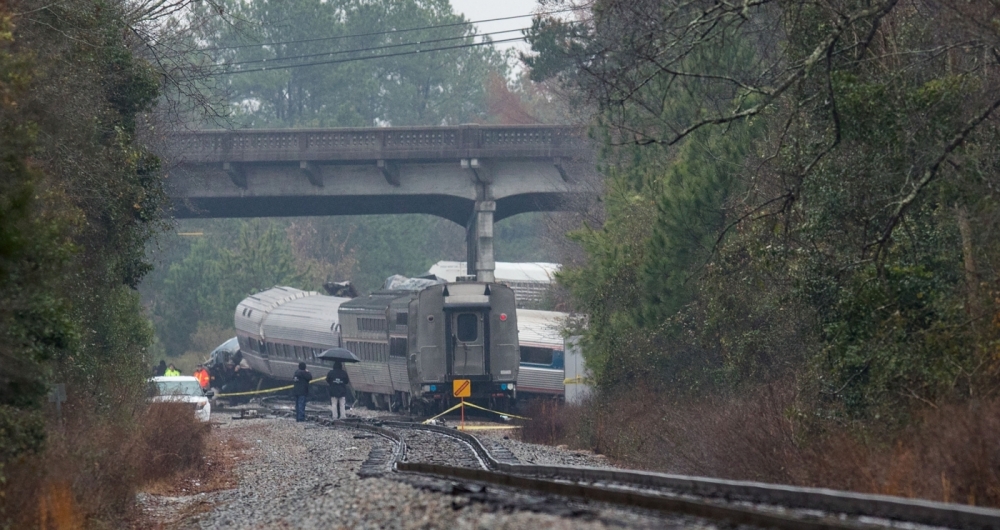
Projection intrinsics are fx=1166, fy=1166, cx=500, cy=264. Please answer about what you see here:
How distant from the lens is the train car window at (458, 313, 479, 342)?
109 ft

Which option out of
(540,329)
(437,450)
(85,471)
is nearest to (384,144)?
(540,329)

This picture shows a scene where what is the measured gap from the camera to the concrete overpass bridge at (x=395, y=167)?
40.7 metres

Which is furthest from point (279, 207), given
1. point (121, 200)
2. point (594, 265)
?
point (121, 200)

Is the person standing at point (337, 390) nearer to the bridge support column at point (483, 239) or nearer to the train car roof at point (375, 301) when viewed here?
the train car roof at point (375, 301)

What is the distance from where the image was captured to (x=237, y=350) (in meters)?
55.7

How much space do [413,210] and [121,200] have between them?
28.6 meters

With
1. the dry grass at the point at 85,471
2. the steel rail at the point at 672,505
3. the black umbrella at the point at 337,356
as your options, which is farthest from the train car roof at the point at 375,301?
the steel rail at the point at 672,505

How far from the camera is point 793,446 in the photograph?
1375cm

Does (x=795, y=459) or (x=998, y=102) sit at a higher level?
(x=998, y=102)

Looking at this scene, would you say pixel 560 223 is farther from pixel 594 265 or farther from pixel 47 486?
pixel 47 486

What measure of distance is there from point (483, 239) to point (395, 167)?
13.9ft

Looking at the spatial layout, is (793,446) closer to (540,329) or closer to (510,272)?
(540,329)

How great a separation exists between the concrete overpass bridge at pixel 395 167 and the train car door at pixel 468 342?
350 inches

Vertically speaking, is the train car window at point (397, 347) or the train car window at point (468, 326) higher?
the train car window at point (468, 326)
